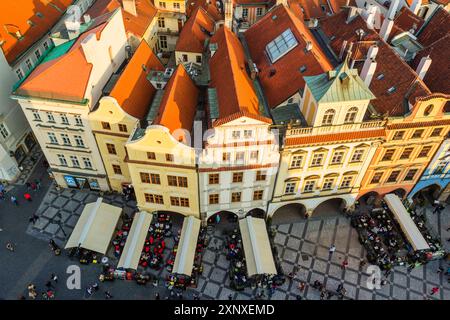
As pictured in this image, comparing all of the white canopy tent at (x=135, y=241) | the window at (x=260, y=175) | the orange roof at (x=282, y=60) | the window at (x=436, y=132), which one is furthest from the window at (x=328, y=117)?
the white canopy tent at (x=135, y=241)

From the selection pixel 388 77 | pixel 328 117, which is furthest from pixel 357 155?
pixel 388 77

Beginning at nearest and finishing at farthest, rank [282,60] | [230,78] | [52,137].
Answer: [230,78] < [282,60] < [52,137]

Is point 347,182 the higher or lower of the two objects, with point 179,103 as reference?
lower

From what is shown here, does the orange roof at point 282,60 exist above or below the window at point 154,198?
above

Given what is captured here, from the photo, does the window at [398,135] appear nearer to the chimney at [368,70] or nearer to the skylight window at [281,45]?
the chimney at [368,70]

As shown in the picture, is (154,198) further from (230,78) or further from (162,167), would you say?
(230,78)
